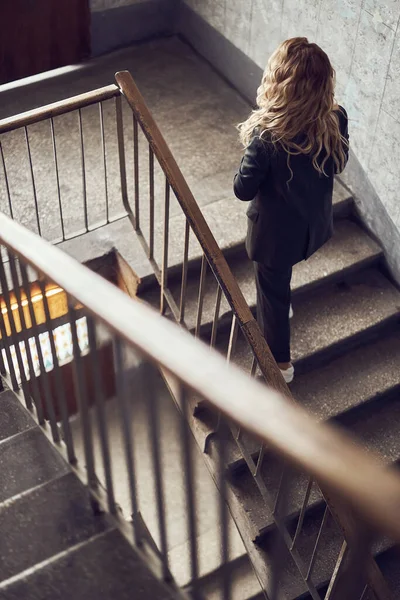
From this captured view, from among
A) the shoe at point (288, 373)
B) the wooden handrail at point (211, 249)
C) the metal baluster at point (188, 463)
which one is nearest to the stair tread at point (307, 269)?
the shoe at point (288, 373)

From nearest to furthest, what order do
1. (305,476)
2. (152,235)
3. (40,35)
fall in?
(152,235) < (305,476) < (40,35)

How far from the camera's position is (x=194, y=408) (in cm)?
425

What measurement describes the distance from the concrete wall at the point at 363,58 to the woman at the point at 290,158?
3.55 feet

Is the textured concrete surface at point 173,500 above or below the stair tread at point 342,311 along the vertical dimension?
below

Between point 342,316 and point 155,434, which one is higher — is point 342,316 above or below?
below

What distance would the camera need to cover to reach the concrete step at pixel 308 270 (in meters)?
4.50

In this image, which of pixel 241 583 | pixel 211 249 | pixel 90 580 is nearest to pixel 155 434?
pixel 90 580

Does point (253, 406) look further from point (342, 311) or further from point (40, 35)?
point (40, 35)

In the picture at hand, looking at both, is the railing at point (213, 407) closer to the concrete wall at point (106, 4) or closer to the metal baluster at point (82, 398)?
the metal baluster at point (82, 398)

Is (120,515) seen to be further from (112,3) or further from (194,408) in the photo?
(112,3)

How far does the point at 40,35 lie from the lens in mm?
5719

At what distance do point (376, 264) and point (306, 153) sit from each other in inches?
78.6

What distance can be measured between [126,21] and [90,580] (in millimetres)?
4797

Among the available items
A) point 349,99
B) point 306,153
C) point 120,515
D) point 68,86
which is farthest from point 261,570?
point 68,86
